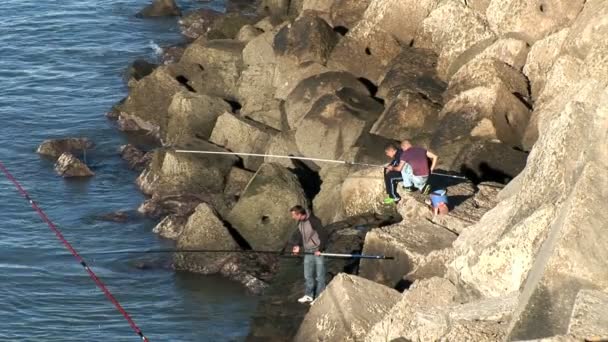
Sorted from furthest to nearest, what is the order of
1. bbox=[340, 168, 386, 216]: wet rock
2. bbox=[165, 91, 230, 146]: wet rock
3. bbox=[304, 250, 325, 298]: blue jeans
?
bbox=[165, 91, 230, 146]: wet rock
bbox=[340, 168, 386, 216]: wet rock
bbox=[304, 250, 325, 298]: blue jeans

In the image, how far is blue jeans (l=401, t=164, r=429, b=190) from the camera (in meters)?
20.1

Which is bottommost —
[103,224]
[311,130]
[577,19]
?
[103,224]

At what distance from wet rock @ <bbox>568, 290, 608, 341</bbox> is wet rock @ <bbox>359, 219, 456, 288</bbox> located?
5257 millimetres

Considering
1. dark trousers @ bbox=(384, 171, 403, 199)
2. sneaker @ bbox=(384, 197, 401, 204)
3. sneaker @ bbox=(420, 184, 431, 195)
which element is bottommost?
sneaker @ bbox=(384, 197, 401, 204)

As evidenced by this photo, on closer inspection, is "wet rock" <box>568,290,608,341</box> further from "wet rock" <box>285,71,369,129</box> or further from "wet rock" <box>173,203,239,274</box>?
"wet rock" <box>285,71,369,129</box>

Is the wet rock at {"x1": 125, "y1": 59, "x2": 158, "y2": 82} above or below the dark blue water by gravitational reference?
above

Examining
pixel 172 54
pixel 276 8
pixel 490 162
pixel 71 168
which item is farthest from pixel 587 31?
pixel 172 54

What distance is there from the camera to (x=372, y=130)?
24.1 m

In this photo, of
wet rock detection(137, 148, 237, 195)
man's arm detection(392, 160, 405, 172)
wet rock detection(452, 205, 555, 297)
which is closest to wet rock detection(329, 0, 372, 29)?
wet rock detection(137, 148, 237, 195)

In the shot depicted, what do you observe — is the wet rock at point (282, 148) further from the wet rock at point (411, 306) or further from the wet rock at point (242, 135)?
the wet rock at point (411, 306)

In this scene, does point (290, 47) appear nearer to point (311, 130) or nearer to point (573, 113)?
point (311, 130)

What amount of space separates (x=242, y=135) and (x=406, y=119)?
14.4ft

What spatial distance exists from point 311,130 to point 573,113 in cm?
1002

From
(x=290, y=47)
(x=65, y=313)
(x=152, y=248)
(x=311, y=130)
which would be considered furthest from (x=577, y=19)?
(x=65, y=313)
